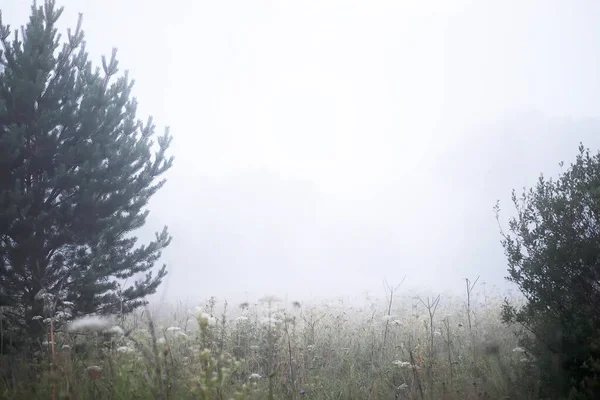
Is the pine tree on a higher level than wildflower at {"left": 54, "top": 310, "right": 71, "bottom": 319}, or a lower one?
higher

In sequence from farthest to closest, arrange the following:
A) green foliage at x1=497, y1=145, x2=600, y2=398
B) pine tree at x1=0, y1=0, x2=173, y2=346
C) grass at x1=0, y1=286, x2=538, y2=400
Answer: pine tree at x1=0, y1=0, x2=173, y2=346
green foliage at x1=497, y1=145, x2=600, y2=398
grass at x1=0, y1=286, x2=538, y2=400

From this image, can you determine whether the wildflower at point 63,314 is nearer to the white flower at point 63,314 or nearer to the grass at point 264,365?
the white flower at point 63,314

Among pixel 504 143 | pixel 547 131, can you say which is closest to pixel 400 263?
pixel 504 143

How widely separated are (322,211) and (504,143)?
40.9 metres

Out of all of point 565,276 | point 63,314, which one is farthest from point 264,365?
point 565,276

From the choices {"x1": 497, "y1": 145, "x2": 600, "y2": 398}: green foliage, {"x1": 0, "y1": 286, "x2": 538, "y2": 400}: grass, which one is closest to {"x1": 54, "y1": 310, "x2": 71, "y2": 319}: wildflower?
{"x1": 0, "y1": 286, "x2": 538, "y2": 400}: grass

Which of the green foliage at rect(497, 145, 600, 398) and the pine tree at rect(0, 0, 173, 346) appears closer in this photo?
the green foliage at rect(497, 145, 600, 398)

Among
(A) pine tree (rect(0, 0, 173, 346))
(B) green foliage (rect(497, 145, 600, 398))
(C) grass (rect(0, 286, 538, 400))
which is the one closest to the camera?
(C) grass (rect(0, 286, 538, 400))

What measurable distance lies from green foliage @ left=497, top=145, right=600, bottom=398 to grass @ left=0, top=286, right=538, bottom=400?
16.8 inches

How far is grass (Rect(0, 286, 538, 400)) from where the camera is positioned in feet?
11.8

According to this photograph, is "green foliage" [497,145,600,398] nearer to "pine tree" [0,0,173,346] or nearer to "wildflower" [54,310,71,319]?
"pine tree" [0,0,173,346]

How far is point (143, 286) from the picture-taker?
8445mm

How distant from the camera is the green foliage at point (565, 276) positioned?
4.39 m

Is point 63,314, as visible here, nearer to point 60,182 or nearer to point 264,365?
point 60,182
